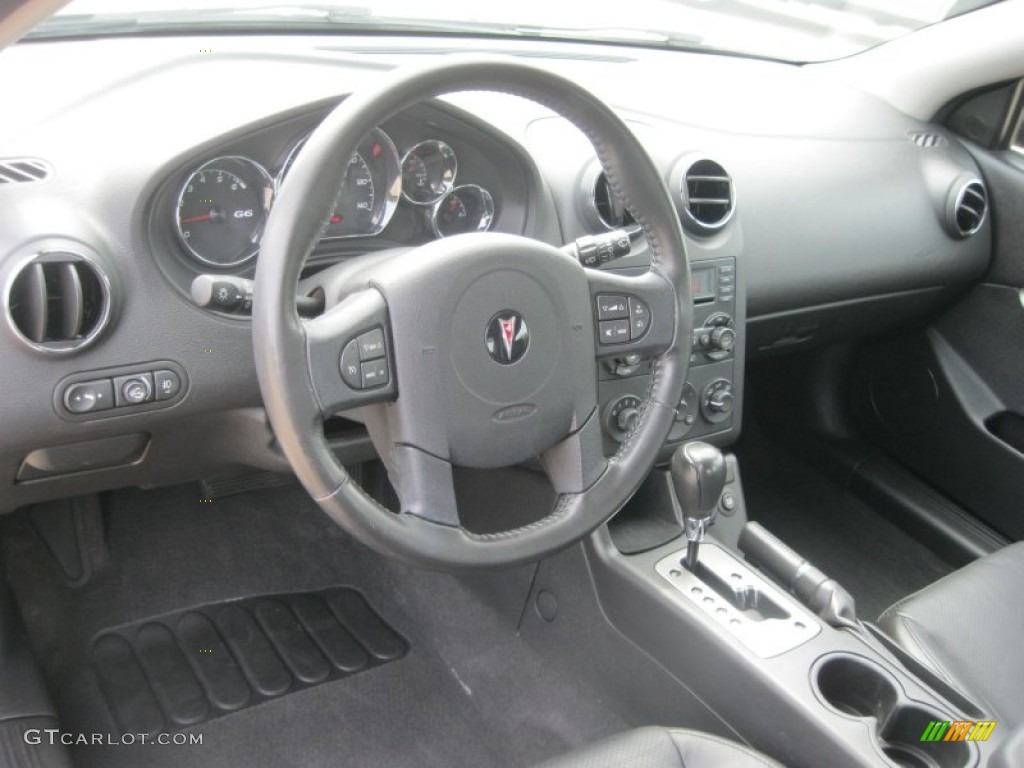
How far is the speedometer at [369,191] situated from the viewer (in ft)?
4.75

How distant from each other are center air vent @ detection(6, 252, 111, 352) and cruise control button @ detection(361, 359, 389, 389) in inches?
16.1

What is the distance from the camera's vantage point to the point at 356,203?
1.48 meters

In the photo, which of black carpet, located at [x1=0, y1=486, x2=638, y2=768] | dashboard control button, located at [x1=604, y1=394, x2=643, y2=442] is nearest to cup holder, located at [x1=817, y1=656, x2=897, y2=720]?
black carpet, located at [x1=0, y1=486, x2=638, y2=768]

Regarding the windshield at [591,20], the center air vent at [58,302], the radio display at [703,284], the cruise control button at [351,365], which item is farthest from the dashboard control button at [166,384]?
the radio display at [703,284]

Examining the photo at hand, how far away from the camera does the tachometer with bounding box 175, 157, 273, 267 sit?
135cm

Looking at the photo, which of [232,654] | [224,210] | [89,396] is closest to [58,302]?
[89,396]

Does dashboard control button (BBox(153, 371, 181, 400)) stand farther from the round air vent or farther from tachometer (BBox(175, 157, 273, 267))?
the round air vent

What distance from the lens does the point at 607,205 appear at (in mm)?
1660

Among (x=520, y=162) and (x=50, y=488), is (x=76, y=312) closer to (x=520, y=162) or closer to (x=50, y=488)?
(x=50, y=488)

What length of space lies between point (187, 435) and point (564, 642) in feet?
2.67

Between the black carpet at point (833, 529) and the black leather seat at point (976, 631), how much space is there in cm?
63

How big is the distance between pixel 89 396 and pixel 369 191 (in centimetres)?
49

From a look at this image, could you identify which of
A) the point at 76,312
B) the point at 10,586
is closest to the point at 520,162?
the point at 76,312

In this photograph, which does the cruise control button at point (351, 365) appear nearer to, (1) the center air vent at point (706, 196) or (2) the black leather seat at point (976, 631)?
(1) the center air vent at point (706, 196)
